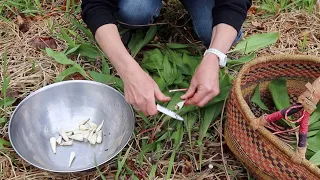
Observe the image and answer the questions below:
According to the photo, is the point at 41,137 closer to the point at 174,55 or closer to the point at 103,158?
the point at 103,158

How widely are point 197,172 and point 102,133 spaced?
337 mm

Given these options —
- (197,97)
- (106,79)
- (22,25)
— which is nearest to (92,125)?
(106,79)

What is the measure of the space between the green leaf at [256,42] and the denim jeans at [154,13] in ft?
0.49

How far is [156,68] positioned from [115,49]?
318 mm

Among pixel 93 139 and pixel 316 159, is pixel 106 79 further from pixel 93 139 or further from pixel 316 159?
pixel 316 159

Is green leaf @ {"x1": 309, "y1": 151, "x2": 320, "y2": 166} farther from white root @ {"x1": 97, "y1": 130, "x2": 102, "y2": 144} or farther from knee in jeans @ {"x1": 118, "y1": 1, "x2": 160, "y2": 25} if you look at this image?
knee in jeans @ {"x1": 118, "y1": 1, "x2": 160, "y2": 25}

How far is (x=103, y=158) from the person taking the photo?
1432 mm

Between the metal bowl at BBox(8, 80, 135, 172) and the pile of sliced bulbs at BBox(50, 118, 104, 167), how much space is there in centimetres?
1

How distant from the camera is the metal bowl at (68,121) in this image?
1.43 m

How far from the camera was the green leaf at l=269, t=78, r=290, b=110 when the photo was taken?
4.95ft

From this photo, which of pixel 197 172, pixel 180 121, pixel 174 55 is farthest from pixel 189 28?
pixel 197 172

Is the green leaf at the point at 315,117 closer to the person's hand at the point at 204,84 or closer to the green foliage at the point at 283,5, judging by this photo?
the person's hand at the point at 204,84

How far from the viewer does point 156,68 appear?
1.64 meters

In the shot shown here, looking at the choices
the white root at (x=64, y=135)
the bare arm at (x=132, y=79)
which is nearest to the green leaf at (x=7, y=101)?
the white root at (x=64, y=135)
